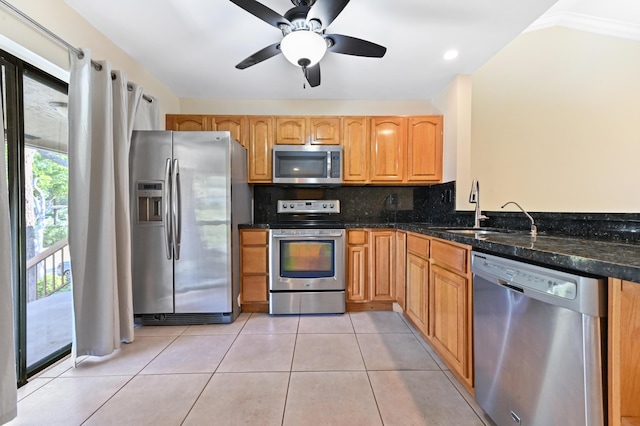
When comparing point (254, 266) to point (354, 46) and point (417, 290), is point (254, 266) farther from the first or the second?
point (354, 46)

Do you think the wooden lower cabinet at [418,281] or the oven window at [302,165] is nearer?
the wooden lower cabinet at [418,281]

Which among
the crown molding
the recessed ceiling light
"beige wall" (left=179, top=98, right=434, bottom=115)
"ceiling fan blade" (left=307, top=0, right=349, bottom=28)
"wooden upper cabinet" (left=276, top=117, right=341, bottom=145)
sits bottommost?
"wooden upper cabinet" (left=276, top=117, right=341, bottom=145)

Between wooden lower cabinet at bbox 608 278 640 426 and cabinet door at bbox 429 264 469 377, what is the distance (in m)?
0.70

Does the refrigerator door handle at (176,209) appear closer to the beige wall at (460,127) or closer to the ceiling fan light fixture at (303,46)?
the ceiling fan light fixture at (303,46)

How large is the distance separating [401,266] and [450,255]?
0.98m

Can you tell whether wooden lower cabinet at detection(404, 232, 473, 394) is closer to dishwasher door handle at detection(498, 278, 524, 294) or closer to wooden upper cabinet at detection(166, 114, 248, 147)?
dishwasher door handle at detection(498, 278, 524, 294)

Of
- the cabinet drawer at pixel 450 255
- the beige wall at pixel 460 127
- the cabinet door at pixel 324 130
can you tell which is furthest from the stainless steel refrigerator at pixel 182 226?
the beige wall at pixel 460 127

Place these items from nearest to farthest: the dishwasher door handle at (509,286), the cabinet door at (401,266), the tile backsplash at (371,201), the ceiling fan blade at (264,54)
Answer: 1. the dishwasher door handle at (509,286)
2. the ceiling fan blade at (264,54)
3. the cabinet door at (401,266)
4. the tile backsplash at (371,201)

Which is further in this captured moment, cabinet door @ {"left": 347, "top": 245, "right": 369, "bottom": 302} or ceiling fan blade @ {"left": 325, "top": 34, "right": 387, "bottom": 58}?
cabinet door @ {"left": 347, "top": 245, "right": 369, "bottom": 302}

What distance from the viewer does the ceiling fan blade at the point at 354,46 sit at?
65.8 inches

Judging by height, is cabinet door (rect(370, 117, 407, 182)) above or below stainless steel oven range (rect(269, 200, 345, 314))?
above

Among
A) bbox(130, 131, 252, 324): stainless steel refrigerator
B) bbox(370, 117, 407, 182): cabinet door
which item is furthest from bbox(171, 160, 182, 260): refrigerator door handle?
bbox(370, 117, 407, 182): cabinet door

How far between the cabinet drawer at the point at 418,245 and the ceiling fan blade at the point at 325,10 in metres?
1.58

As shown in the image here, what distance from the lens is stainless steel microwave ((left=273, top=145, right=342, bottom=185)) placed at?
2859 mm
